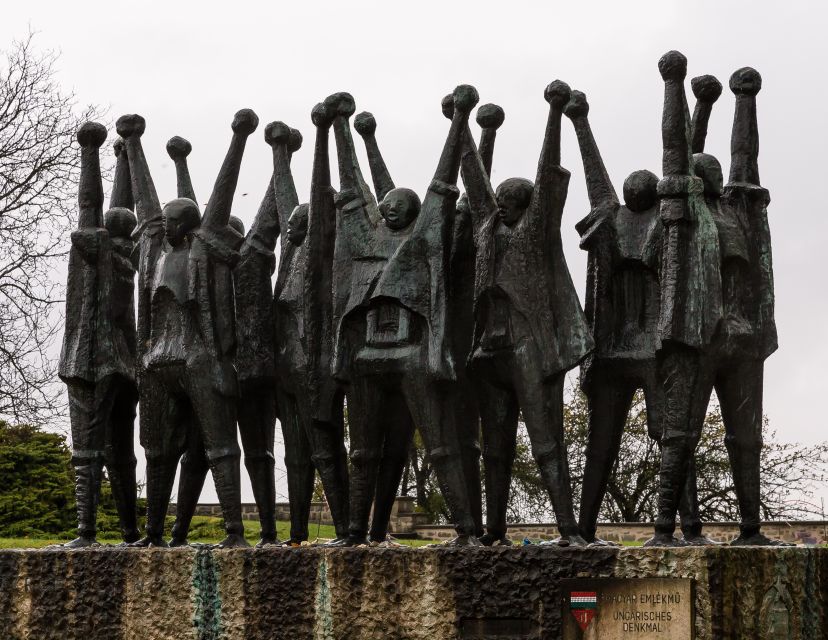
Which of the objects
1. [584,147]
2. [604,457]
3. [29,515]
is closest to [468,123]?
[584,147]

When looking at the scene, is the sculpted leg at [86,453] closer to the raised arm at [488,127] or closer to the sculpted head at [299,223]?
the sculpted head at [299,223]

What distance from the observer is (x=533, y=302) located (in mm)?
Result: 9414

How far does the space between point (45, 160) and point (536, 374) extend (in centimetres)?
1312

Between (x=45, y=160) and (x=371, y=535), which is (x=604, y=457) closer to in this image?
(x=371, y=535)

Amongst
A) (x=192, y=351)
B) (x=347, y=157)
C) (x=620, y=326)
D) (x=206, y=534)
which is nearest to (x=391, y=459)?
(x=192, y=351)

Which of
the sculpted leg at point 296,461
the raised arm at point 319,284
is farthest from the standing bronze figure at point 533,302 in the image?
the sculpted leg at point 296,461

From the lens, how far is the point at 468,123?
9.73m

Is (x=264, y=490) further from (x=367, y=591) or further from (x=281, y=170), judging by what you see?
(x=281, y=170)

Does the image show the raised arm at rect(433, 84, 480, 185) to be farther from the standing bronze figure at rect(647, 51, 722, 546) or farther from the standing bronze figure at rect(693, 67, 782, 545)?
the standing bronze figure at rect(693, 67, 782, 545)

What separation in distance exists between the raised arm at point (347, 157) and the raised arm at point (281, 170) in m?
1.01

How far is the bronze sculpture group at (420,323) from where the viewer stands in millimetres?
9328

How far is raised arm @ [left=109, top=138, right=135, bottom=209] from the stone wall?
9755 mm

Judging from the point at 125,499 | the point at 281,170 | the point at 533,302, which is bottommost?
the point at 125,499

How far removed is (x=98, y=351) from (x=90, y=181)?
1384 millimetres
